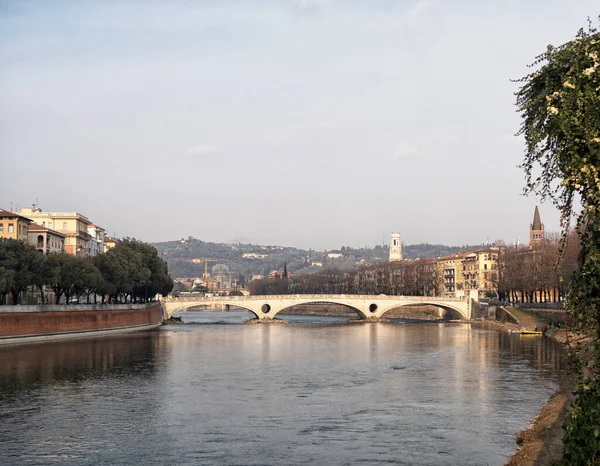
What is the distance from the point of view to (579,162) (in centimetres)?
1293

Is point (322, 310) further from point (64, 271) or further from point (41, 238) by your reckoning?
point (64, 271)

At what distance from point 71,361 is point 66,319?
72.4 feet

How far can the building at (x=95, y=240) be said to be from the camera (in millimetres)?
126875

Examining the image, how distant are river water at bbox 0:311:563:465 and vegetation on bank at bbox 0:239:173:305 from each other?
27.4 ft

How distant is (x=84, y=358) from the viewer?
54031 mm

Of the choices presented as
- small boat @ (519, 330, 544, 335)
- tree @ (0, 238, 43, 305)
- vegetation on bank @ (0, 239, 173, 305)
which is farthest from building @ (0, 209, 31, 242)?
small boat @ (519, 330, 544, 335)

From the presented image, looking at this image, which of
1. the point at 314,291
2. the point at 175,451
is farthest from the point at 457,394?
the point at 314,291

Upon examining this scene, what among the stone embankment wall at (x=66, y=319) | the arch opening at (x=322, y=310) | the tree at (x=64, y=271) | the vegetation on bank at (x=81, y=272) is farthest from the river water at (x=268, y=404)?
the arch opening at (x=322, y=310)

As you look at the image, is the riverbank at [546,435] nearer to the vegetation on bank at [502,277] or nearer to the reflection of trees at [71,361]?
the vegetation on bank at [502,277]

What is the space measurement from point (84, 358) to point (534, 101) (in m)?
45.9

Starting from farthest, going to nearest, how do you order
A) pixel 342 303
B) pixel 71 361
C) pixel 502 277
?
pixel 502 277 → pixel 342 303 → pixel 71 361

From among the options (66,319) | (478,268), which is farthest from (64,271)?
(478,268)

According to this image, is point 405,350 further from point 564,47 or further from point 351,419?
point 564,47

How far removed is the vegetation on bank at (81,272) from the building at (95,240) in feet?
75.5
